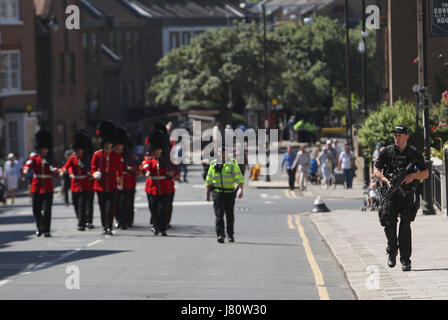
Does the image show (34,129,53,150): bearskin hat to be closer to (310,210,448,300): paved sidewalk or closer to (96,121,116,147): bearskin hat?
(96,121,116,147): bearskin hat

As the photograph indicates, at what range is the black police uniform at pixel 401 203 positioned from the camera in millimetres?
13625

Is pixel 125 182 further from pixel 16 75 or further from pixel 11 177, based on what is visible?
pixel 16 75

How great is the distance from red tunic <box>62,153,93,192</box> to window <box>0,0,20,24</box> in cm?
3180

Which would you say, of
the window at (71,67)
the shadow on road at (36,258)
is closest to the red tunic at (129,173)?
the shadow on road at (36,258)

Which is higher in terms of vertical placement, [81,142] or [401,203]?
[81,142]

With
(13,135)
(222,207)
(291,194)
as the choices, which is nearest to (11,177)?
(291,194)

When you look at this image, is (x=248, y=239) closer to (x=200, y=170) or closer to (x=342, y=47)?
(x=200, y=170)

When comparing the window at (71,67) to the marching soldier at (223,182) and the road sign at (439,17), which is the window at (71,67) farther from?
the marching soldier at (223,182)

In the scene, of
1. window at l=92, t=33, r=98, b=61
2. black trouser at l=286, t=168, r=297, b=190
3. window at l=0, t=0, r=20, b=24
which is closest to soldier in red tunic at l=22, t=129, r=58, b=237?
black trouser at l=286, t=168, r=297, b=190

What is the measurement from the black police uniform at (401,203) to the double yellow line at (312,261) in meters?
1.18

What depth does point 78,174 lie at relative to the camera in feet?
72.6

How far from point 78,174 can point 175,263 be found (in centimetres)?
691
